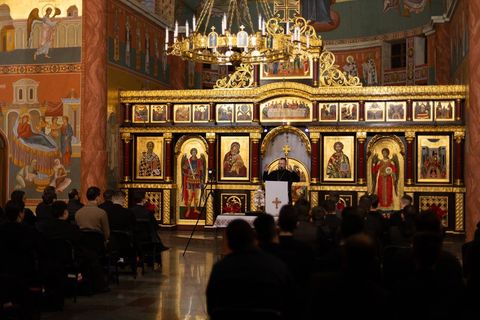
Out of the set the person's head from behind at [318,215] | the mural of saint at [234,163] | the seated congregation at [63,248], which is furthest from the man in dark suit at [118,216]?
the mural of saint at [234,163]

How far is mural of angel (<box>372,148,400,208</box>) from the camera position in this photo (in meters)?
22.4

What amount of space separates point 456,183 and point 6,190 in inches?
536

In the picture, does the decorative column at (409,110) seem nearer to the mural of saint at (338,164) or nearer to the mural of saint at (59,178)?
the mural of saint at (338,164)

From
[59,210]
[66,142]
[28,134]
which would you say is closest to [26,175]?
[28,134]

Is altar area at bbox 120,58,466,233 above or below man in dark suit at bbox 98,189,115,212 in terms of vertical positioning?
above

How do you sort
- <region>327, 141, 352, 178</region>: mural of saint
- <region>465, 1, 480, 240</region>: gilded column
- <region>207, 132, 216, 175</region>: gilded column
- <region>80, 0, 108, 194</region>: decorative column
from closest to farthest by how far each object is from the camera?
<region>465, 1, 480, 240</region>: gilded column < <region>80, 0, 108, 194</region>: decorative column < <region>327, 141, 352, 178</region>: mural of saint < <region>207, 132, 216, 175</region>: gilded column

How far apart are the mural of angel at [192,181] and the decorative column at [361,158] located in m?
4.98

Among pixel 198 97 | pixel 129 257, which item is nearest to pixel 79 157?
pixel 198 97

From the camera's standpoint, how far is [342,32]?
34.0 meters

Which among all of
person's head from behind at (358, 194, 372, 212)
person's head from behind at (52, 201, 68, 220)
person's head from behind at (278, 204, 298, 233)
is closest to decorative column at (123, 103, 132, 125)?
person's head from behind at (358, 194, 372, 212)

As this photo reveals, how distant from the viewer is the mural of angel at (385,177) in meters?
22.4

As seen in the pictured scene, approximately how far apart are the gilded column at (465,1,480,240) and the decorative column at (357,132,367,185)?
446 centimetres

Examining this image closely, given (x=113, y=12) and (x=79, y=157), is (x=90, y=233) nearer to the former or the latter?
(x=79, y=157)

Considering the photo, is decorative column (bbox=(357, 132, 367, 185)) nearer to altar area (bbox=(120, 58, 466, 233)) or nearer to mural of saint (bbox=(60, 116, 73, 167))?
altar area (bbox=(120, 58, 466, 233))
